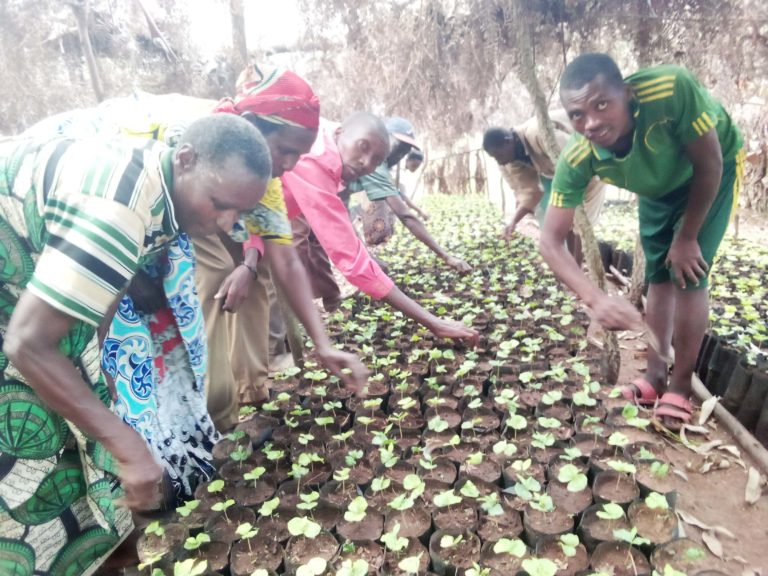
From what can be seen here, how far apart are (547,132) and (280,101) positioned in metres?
1.32

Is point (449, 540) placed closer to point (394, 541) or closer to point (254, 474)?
point (394, 541)

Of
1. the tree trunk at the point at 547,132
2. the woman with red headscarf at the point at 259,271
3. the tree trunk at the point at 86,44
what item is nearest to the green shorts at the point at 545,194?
the tree trunk at the point at 547,132

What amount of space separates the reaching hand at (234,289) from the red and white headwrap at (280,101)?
68 centimetres

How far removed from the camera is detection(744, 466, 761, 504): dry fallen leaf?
6.08 feet

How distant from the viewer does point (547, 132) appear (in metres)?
2.38

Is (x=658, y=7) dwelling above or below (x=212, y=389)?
above

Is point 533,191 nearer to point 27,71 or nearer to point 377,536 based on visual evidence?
point 377,536

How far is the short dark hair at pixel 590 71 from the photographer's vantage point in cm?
171

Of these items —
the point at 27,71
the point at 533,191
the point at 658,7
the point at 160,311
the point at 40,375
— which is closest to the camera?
the point at 40,375

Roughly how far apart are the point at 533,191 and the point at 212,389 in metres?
3.46

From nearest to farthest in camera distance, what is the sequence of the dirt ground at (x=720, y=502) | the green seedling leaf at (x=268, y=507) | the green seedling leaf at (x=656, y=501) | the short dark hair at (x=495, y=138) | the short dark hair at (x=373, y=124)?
the green seedling leaf at (x=656, y=501), the green seedling leaf at (x=268, y=507), the dirt ground at (x=720, y=502), the short dark hair at (x=373, y=124), the short dark hair at (x=495, y=138)

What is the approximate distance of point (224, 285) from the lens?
2131 millimetres

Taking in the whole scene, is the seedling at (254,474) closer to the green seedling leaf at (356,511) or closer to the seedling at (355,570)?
the green seedling leaf at (356,511)

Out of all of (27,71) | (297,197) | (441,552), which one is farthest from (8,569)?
(27,71)
